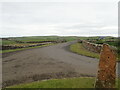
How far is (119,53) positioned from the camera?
55.6 ft

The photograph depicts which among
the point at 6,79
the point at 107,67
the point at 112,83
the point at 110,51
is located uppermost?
the point at 110,51

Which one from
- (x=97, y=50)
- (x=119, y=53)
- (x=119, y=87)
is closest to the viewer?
(x=119, y=87)

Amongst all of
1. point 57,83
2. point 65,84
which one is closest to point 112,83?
point 65,84

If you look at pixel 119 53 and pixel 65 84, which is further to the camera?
pixel 119 53

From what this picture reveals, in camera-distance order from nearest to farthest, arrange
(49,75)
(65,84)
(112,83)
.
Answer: (112,83)
(65,84)
(49,75)

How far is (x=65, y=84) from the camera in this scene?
6.70 meters

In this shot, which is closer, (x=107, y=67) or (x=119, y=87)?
(x=107, y=67)

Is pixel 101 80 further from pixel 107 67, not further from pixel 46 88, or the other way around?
pixel 46 88

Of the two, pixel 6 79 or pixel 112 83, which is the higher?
pixel 112 83

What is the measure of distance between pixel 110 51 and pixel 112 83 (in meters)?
1.63

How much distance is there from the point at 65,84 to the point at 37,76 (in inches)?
102

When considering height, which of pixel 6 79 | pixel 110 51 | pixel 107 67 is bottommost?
pixel 6 79

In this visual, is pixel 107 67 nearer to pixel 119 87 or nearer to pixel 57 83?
pixel 119 87

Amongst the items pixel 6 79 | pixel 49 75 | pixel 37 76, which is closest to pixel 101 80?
pixel 49 75
